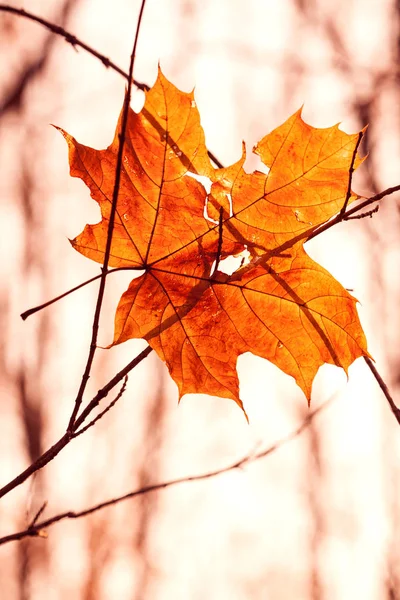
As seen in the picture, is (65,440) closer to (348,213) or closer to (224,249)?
(224,249)

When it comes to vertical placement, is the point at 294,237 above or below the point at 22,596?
below

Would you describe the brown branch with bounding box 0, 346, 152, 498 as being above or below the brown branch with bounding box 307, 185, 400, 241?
below

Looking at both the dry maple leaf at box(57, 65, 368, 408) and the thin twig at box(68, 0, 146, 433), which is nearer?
the thin twig at box(68, 0, 146, 433)

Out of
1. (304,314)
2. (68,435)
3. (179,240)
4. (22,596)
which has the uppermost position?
(22,596)

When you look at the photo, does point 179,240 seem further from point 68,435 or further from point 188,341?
point 68,435

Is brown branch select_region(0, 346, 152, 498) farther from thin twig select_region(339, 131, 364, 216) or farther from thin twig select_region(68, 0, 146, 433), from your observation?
thin twig select_region(339, 131, 364, 216)

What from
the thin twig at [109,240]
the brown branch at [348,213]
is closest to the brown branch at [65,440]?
the thin twig at [109,240]

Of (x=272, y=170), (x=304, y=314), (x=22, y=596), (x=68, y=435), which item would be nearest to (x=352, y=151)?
(x=272, y=170)

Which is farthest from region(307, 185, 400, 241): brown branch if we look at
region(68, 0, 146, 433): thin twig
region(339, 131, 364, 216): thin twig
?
region(68, 0, 146, 433): thin twig

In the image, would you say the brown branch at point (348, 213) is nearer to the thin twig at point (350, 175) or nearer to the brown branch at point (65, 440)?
the thin twig at point (350, 175)
